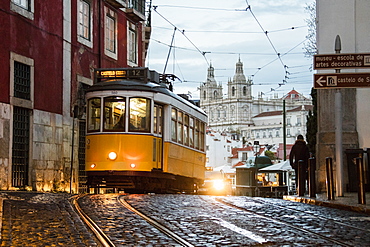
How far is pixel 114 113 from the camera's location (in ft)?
54.6

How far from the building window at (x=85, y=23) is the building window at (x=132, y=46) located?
4161 millimetres

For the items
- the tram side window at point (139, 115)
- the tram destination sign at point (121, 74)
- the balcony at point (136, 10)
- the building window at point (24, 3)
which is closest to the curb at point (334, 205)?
the tram side window at point (139, 115)

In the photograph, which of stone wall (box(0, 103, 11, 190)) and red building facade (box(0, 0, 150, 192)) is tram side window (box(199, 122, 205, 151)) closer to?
red building facade (box(0, 0, 150, 192))

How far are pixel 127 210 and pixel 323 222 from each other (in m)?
2.98

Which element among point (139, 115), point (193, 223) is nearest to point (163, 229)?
point (193, 223)

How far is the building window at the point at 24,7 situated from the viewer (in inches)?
679

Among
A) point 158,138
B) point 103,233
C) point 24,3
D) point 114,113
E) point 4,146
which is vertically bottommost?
point 103,233

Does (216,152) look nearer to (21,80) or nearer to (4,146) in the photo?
(21,80)

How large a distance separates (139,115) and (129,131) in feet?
1.65

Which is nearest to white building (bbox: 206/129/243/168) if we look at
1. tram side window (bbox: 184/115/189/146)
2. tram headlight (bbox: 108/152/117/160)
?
tram side window (bbox: 184/115/189/146)

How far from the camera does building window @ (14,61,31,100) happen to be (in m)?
17.4

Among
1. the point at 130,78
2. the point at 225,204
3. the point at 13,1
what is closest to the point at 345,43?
the point at 130,78

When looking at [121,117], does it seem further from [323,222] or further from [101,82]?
[323,222]

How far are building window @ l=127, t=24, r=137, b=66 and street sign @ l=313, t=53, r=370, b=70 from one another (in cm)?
1443
